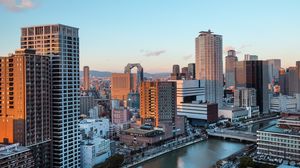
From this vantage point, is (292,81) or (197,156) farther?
(292,81)

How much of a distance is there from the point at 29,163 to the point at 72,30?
563cm

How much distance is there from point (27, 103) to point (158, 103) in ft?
39.8

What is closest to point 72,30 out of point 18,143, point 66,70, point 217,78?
point 66,70

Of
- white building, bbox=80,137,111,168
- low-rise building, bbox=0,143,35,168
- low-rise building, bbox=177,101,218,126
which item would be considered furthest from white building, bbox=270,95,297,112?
low-rise building, bbox=0,143,35,168

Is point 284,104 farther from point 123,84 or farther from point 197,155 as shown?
point 197,155

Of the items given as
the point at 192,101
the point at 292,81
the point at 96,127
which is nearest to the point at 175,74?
the point at 192,101

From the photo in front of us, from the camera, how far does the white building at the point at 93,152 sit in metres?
14.7

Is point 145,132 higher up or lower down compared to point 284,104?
lower down

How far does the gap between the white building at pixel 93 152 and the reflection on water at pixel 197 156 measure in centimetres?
183

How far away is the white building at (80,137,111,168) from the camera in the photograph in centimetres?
1473

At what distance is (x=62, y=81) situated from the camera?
13398mm

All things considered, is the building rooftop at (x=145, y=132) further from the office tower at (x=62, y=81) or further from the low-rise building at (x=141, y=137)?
the office tower at (x=62, y=81)

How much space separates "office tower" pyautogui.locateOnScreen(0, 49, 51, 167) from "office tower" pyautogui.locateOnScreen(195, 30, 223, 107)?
986 inches

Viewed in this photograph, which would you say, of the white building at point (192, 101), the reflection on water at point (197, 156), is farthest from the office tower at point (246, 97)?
the reflection on water at point (197, 156)
